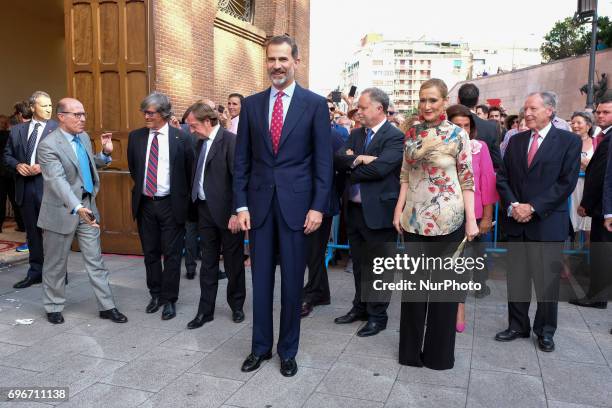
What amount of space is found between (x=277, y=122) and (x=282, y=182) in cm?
41

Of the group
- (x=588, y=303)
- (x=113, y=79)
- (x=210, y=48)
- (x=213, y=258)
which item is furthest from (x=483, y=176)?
(x=210, y=48)

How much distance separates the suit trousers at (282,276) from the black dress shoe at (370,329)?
897 mm

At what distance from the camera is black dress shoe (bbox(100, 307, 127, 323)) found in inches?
187

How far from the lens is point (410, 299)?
381 centimetres

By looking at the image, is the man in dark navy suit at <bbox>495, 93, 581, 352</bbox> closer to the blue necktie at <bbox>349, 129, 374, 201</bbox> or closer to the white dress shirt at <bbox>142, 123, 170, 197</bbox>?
the blue necktie at <bbox>349, 129, 374, 201</bbox>

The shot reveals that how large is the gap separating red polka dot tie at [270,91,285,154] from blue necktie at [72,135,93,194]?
6.87ft

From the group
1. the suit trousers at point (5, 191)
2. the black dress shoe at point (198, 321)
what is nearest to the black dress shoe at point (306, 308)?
the black dress shoe at point (198, 321)

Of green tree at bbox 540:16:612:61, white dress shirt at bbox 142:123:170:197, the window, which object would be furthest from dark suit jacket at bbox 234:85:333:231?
green tree at bbox 540:16:612:61

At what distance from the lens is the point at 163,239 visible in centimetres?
499

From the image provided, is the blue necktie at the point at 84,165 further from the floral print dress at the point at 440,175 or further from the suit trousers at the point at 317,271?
the floral print dress at the point at 440,175

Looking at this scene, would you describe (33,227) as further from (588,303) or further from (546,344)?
(588,303)

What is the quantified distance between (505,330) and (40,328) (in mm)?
4025

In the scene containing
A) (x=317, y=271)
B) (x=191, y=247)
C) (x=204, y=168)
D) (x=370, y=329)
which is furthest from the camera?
(x=191, y=247)

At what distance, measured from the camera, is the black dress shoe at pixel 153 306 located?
16.6 feet
